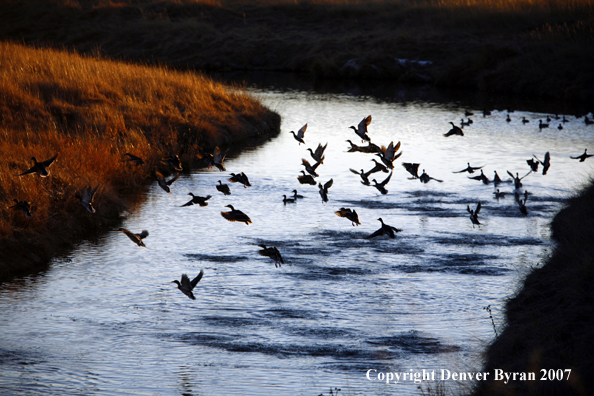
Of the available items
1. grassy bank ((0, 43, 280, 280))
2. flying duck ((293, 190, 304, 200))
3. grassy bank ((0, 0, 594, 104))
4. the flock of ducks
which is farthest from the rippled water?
grassy bank ((0, 0, 594, 104))

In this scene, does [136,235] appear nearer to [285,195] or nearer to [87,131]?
[285,195]

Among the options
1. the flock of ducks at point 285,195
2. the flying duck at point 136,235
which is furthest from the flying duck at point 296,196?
the flying duck at point 136,235

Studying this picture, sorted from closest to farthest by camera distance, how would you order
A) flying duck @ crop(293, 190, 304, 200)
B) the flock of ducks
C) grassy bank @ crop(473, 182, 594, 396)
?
grassy bank @ crop(473, 182, 594, 396), the flock of ducks, flying duck @ crop(293, 190, 304, 200)

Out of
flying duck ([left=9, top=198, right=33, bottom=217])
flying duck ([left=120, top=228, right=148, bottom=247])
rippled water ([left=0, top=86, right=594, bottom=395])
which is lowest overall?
rippled water ([left=0, top=86, right=594, bottom=395])

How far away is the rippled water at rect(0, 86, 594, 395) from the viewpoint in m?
7.34

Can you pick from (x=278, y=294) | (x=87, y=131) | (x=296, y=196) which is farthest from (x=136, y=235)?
(x=87, y=131)

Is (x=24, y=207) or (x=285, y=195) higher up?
(x=24, y=207)

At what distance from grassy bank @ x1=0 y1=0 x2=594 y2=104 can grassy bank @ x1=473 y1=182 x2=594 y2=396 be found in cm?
2690

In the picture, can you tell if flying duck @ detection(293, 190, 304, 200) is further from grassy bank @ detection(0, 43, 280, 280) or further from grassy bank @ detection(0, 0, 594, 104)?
grassy bank @ detection(0, 0, 594, 104)

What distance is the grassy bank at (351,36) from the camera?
3706cm

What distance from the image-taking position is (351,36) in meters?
47.7

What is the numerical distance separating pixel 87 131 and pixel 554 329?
1235cm

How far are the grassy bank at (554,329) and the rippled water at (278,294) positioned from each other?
518 mm

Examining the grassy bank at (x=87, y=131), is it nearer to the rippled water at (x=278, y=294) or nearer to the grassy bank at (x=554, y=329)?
the rippled water at (x=278, y=294)
